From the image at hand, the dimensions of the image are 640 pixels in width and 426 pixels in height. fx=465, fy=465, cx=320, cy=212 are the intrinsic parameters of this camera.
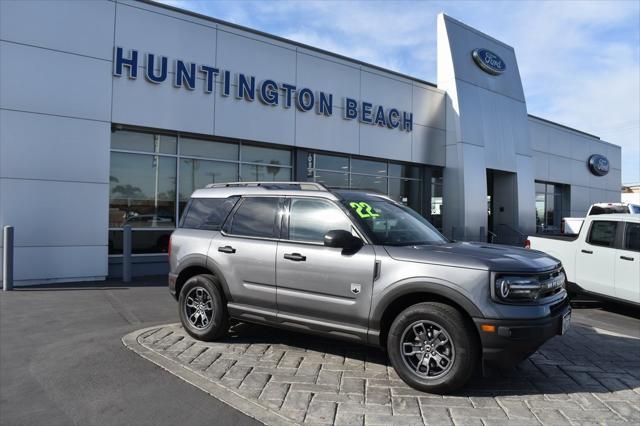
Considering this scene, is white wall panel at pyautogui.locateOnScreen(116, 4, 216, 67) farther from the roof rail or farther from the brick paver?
the brick paver

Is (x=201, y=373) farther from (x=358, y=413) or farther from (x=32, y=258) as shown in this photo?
(x=32, y=258)

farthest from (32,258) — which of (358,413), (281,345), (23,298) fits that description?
(358,413)

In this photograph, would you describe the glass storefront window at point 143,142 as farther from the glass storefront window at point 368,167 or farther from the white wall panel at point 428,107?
the white wall panel at point 428,107

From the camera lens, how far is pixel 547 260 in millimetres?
4434

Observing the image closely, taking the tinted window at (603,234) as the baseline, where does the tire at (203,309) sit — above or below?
below

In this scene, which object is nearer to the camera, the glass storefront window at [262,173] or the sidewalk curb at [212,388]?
the sidewalk curb at [212,388]

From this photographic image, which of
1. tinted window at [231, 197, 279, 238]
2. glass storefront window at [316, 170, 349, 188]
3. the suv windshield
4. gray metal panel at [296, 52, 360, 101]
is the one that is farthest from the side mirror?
glass storefront window at [316, 170, 349, 188]

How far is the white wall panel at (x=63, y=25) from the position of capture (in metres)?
9.45

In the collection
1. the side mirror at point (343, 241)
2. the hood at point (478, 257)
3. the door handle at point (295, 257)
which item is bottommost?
the door handle at point (295, 257)

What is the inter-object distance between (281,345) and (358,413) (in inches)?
76.5

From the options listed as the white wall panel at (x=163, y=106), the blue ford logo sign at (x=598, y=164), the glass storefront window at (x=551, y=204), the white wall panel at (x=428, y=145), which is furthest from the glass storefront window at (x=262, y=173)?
the blue ford logo sign at (x=598, y=164)

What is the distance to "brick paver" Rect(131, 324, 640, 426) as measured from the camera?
3672 millimetres

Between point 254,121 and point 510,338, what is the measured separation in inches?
407

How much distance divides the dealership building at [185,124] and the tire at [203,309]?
563 cm
